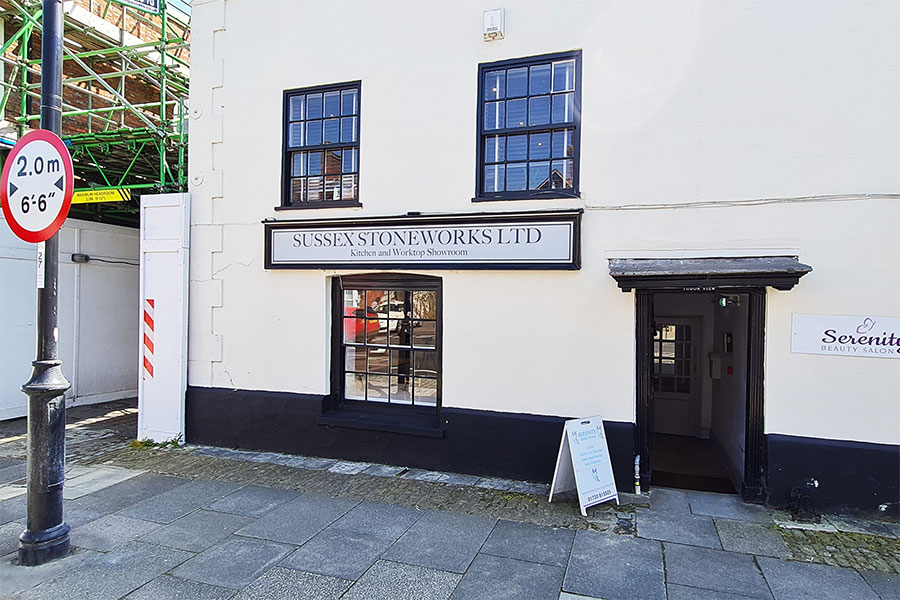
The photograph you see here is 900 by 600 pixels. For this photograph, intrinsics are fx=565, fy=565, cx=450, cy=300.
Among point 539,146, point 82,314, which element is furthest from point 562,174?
point 82,314

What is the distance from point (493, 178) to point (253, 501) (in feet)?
14.6

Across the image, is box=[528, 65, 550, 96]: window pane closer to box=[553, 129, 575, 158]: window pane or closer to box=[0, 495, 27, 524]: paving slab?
box=[553, 129, 575, 158]: window pane

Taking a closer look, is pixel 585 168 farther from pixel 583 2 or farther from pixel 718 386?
pixel 718 386

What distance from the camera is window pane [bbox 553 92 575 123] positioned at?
638 cm

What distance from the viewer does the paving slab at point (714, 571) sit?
13.7ft

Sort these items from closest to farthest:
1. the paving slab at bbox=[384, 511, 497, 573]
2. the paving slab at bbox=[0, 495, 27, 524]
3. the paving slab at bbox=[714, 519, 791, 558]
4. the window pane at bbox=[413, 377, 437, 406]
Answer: the paving slab at bbox=[384, 511, 497, 573] < the paving slab at bbox=[714, 519, 791, 558] < the paving slab at bbox=[0, 495, 27, 524] < the window pane at bbox=[413, 377, 437, 406]

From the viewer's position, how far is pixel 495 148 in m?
6.69

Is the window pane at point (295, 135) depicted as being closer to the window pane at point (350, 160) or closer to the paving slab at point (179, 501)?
the window pane at point (350, 160)

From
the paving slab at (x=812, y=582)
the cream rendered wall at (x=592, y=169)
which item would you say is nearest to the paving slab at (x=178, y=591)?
the cream rendered wall at (x=592, y=169)

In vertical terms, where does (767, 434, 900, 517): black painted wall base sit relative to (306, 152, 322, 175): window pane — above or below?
below

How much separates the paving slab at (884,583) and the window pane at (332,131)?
6.99m

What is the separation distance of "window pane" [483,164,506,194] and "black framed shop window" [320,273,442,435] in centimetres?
129

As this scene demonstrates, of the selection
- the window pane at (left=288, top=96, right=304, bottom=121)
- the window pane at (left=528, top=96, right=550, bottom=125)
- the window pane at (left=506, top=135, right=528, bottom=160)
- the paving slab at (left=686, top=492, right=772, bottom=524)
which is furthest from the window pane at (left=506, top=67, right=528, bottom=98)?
the paving slab at (left=686, top=492, right=772, bottom=524)

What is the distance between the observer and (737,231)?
5777 mm
